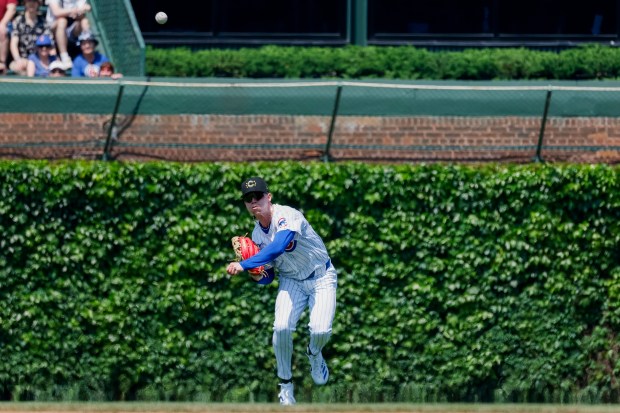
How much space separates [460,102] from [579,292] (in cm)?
248

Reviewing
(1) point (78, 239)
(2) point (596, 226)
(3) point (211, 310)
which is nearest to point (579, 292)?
(2) point (596, 226)

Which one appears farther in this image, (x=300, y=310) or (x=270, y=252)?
(x=300, y=310)

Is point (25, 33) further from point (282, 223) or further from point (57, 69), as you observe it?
point (282, 223)

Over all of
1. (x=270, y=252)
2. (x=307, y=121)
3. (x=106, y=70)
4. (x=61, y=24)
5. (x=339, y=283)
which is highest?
(x=61, y=24)

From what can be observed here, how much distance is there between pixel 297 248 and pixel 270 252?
62 centimetres

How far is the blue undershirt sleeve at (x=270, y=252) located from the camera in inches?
437

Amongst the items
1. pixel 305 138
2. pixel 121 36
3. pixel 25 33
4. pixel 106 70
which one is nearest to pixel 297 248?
Result: pixel 305 138

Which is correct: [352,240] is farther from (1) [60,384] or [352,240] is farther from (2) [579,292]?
(1) [60,384]

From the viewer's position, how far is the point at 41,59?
15734 millimetres

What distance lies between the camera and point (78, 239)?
14117 millimetres

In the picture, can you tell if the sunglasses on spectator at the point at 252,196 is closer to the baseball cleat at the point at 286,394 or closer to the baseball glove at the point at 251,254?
the baseball glove at the point at 251,254

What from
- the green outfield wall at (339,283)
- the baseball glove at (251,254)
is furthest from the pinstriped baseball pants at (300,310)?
the green outfield wall at (339,283)

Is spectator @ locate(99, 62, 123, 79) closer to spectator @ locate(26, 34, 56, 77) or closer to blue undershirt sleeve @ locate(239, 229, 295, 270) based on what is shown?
spectator @ locate(26, 34, 56, 77)

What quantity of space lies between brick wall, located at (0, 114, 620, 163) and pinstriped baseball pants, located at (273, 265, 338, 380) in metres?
3.18
